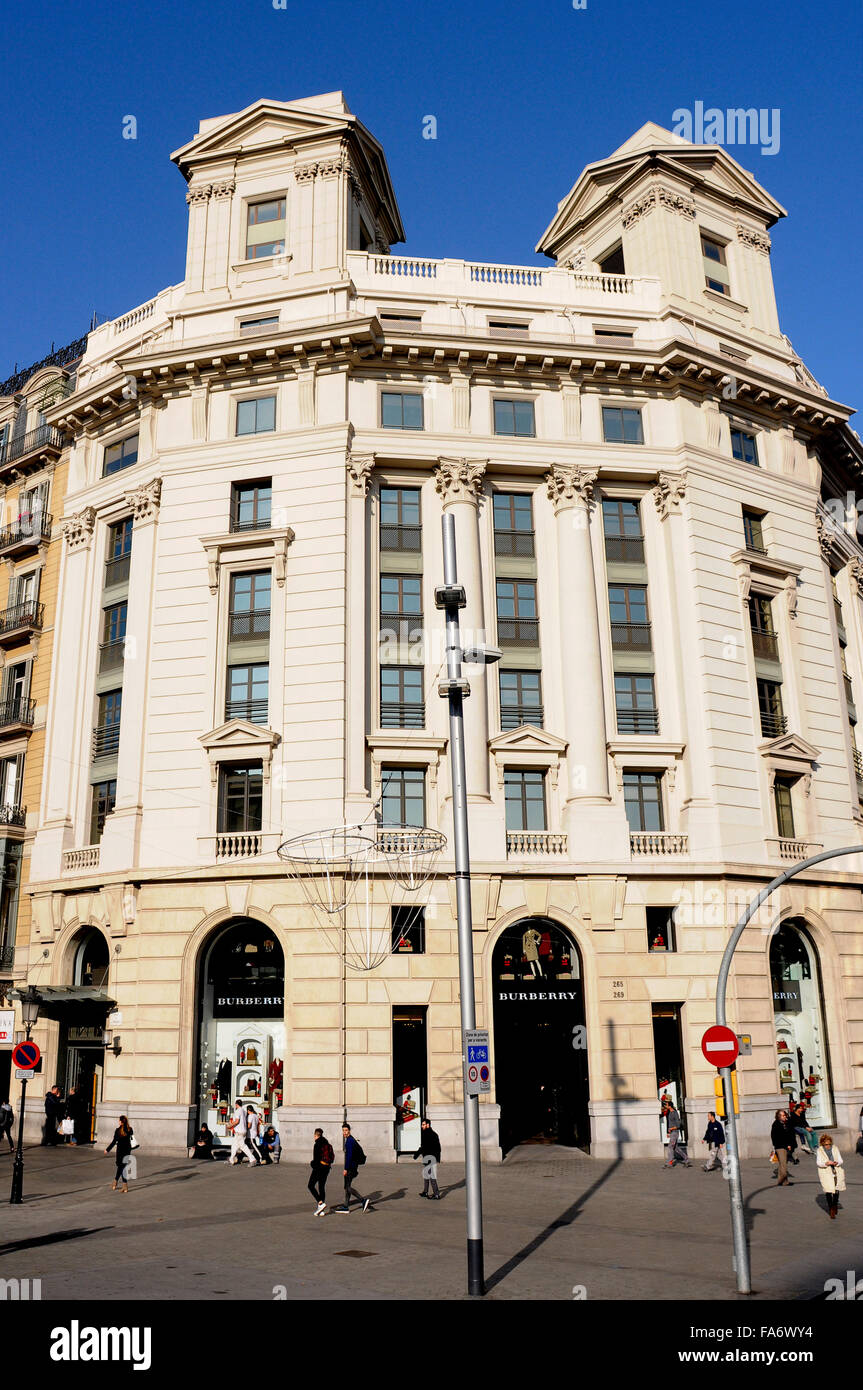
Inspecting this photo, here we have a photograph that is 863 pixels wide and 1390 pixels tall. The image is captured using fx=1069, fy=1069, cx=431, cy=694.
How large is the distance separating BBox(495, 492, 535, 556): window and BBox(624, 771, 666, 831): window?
875cm

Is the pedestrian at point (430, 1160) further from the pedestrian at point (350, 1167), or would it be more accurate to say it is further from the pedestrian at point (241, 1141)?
the pedestrian at point (241, 1141)

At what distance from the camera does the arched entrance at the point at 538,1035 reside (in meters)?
32.2

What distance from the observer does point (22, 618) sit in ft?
143

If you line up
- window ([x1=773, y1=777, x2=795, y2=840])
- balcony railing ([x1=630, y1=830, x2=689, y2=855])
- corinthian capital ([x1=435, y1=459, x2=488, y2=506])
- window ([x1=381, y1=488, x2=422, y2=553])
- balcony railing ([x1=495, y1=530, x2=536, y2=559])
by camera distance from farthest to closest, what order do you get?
balcony railing ([x1=495, y1=530, x2=536, y2=559]) → window ([x1=381, y1=488, x2=422, y2=553]) → corinthian capital ([x1=435, y1=459, x2=488, y2=506]) → window ([x1=773, y1=777, x2=795, y2=840]) → balcony railing ([x1=630, y1=830, x2=689, y2=855])

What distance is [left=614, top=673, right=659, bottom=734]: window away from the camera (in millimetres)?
35719

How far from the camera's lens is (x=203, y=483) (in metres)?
37.1

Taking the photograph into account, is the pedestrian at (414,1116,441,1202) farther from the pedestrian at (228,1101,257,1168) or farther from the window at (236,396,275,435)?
the window at (236,396,275,435)

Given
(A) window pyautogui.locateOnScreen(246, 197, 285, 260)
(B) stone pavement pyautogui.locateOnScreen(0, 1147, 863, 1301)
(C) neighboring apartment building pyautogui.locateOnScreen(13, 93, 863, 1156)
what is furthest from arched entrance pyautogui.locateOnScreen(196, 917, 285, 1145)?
(A) window pyautogui.locateOnScreen(246, 197, 285, 260)

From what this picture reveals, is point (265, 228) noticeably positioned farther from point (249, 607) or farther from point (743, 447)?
point (743, 447)

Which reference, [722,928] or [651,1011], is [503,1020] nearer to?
[651,1011]

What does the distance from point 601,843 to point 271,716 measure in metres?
11.1

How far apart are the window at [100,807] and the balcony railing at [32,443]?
16.3 metres

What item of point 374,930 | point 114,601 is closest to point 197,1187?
point 374,930

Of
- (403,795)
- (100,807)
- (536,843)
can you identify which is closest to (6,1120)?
(100,807)
